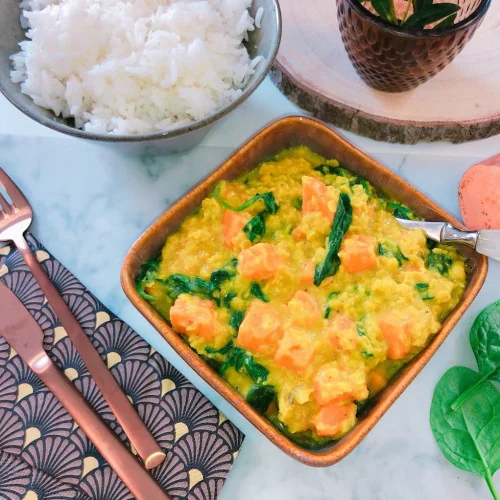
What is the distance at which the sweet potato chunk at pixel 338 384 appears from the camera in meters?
1.37

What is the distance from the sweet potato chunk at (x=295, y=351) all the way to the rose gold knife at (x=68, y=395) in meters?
0.50

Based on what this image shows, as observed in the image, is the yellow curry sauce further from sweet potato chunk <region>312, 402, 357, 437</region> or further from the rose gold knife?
the rose gold knife

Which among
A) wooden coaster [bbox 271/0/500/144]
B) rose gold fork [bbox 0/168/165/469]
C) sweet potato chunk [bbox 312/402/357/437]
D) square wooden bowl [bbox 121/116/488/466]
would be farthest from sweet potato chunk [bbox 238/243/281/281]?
wooden coaster [bbox 271/0/500/144]

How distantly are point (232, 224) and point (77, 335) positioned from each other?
59 centimetres

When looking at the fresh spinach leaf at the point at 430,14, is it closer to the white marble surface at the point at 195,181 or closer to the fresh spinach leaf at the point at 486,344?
the white marble surface at the point at 195,181

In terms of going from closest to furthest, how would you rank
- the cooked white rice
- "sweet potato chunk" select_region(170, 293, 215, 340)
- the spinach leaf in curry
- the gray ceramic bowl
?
1. "sweet potato chunk" select_region(170, 293, 215, 340)
2. the spinach leaf in curry
3. the gray ceramic bowl
4. the cooked white rice

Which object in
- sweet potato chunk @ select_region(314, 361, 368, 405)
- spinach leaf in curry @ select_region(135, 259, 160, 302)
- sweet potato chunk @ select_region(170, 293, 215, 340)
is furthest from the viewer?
spinach leaf in curry @ select_region(135, 259, 160, 302)

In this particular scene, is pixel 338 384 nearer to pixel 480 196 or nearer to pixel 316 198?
pixel 316 198

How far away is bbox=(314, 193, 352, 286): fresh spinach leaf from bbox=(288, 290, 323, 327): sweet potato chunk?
0.07 metres

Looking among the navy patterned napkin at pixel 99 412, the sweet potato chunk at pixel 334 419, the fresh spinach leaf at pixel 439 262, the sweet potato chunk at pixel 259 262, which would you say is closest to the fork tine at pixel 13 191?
the navy patterned napkin at pixel 99 412

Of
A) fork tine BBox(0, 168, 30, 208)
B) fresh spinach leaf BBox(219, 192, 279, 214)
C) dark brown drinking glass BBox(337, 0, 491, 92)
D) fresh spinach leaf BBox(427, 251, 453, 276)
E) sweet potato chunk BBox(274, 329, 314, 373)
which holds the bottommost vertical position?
fork tine BBox(0, 168, 30, 208)

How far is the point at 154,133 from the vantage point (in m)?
1.69

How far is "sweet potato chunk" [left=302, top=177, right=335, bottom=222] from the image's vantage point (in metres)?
1.59

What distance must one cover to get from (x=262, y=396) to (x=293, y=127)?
824 mm
